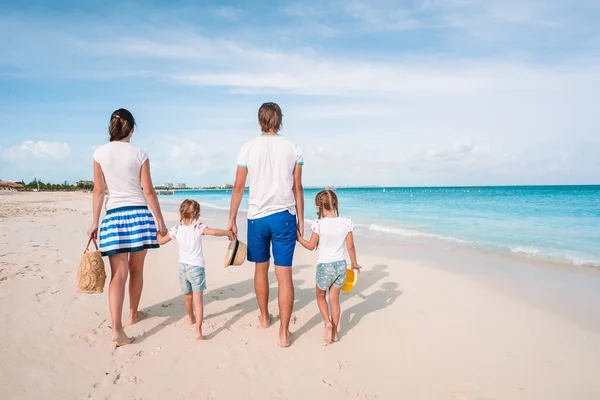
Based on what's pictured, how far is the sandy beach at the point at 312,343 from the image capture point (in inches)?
110

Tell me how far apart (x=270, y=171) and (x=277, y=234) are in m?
0.61

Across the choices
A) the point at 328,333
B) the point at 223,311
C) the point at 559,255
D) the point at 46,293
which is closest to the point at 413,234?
the point at 559,255

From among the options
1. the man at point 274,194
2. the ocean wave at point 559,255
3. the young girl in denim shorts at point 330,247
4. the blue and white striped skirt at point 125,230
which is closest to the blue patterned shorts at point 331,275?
the young girl in denim shorts at point 330,247

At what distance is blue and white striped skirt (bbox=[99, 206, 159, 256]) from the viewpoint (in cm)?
330

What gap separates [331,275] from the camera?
371cm

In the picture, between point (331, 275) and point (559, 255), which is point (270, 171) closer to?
point (331, 275)

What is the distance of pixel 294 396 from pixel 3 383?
215cm

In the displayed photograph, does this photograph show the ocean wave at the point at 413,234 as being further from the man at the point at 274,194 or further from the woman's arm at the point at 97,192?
the woman's arm at the point at 97,192

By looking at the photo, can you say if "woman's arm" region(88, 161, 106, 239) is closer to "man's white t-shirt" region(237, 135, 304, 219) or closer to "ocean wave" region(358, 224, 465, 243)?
"man's white t-shirt" region(237, 135, 304, 219)

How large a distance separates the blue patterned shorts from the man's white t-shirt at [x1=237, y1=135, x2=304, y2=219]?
0.72 meters

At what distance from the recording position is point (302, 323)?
13.5 feet

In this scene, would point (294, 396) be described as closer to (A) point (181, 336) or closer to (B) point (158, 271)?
(A) point (181, 336)

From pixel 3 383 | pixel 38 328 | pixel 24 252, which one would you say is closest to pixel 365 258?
pixel 38 328

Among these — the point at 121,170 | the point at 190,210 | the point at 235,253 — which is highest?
the point at 121,170
